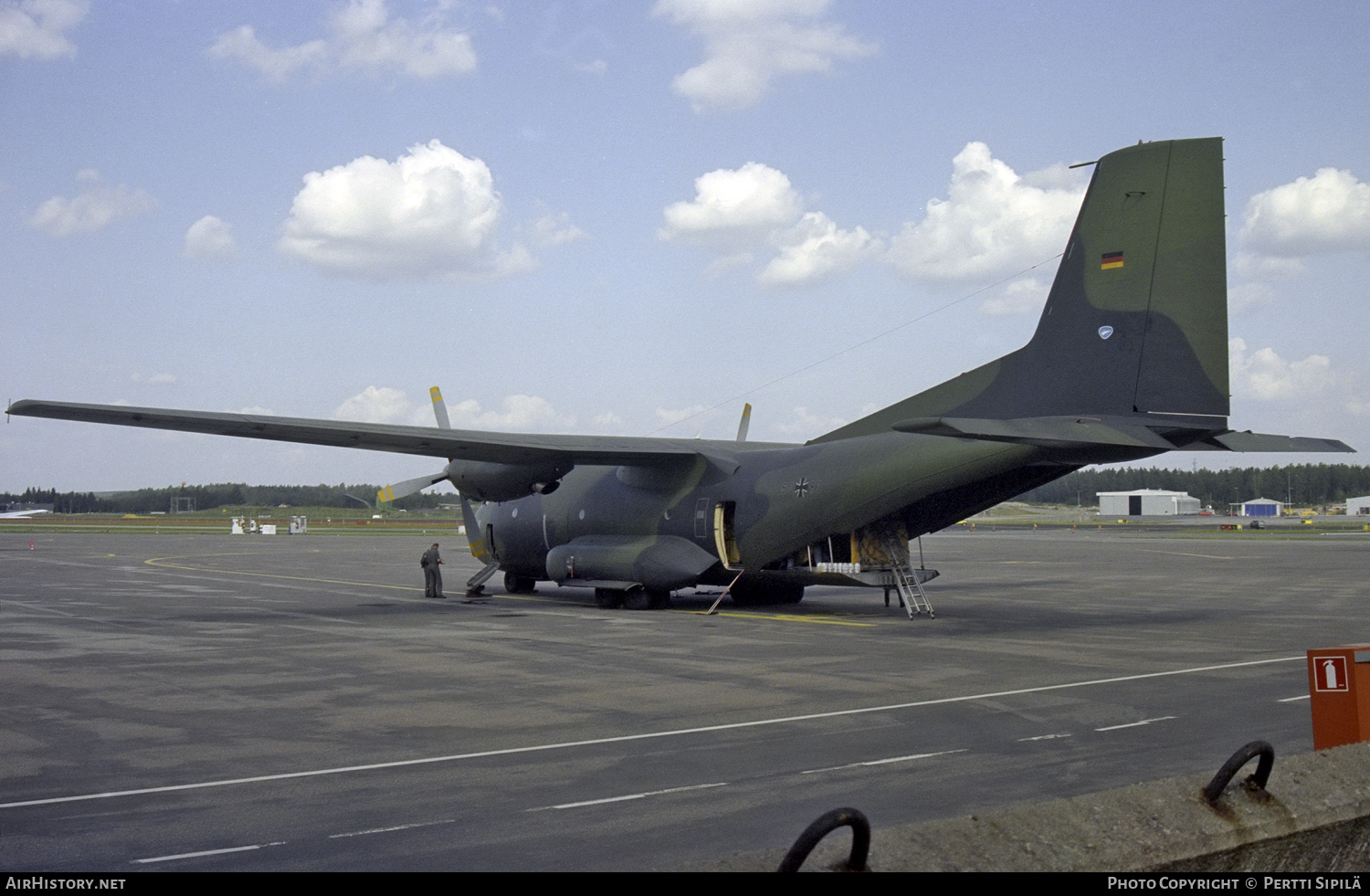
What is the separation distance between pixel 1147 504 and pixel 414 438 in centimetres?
13318

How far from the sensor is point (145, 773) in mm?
8930

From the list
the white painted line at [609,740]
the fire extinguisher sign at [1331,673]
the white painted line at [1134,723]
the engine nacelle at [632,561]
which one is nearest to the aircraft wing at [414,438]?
the engine nacelle at [632,561]

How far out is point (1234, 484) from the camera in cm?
17562

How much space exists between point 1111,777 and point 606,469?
19.3 metres

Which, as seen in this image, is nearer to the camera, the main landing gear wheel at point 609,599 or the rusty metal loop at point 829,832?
the rusty metal loop at point 829,832

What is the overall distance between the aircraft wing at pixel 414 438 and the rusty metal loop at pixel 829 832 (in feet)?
63.0

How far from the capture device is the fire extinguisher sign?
7559 mm

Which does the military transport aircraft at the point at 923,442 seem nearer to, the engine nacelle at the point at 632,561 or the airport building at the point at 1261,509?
the engine nacelle at the point at 632,561

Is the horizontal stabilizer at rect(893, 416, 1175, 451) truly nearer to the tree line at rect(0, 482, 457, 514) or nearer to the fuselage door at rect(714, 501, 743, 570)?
the fuselage door at rect(714, 501, 743, 570)

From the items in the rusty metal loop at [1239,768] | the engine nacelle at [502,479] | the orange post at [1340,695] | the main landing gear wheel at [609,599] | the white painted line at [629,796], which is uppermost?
the engine nacelle at [502,479]

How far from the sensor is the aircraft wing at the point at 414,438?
20250mm

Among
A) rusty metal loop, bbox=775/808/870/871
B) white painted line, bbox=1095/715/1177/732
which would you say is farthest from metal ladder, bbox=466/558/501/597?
rusty metal loop, bbox=775/808/870/871

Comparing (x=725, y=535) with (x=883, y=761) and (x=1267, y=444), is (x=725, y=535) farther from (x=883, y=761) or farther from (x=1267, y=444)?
(x=883, y=761)
